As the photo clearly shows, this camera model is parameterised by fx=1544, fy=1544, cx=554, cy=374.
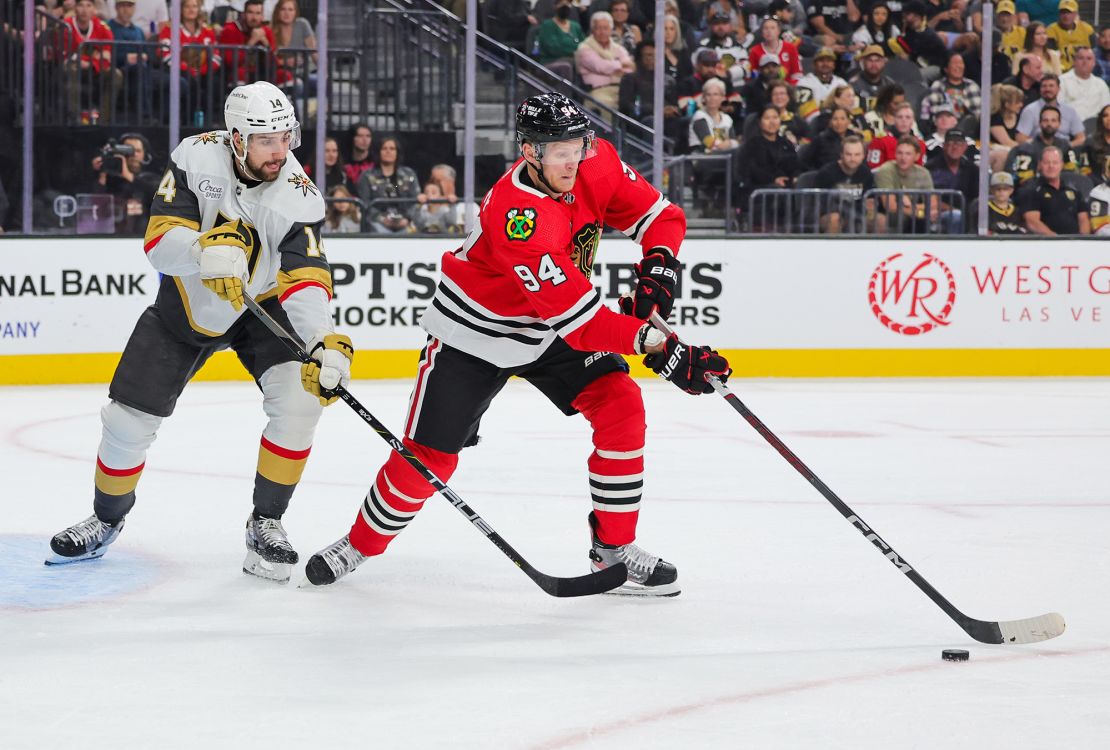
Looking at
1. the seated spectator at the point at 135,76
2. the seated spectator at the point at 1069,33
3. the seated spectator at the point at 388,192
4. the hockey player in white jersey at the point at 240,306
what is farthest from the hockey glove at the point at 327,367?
the seated spectator at the point at 1069,33

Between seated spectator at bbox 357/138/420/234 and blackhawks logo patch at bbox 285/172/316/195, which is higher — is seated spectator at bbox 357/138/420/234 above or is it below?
below

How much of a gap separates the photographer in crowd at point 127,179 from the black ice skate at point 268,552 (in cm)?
418

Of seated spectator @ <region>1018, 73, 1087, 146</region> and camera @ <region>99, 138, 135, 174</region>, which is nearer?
camera @ <region>99, 138, 135, 174</region>

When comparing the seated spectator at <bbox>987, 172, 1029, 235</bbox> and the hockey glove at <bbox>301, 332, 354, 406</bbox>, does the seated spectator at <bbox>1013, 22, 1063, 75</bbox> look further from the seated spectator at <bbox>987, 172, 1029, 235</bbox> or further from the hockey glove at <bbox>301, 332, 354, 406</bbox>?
the hockey glove at <bbox>301, 332, 354, 406</bbox>

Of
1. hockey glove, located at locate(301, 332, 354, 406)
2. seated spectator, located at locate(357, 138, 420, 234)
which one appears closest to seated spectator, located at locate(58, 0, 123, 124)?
seated spectator, located at locate(357, 138, 420, 234)

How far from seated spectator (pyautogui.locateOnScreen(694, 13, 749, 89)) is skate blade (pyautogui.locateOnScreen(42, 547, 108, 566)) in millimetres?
6126

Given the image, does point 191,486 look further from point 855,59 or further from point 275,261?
point 855,59

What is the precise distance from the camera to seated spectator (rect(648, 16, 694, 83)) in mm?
8380

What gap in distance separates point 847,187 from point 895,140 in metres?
0.48

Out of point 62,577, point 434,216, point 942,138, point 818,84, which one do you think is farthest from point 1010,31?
point 62,577

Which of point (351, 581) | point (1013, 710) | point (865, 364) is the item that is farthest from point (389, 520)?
point (865, 364)

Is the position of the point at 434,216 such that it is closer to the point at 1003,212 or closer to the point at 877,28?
the point at 1003,212

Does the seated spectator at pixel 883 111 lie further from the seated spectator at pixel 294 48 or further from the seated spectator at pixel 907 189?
the seated spectator at pixel 294 48

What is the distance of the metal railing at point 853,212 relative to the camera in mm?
8062
